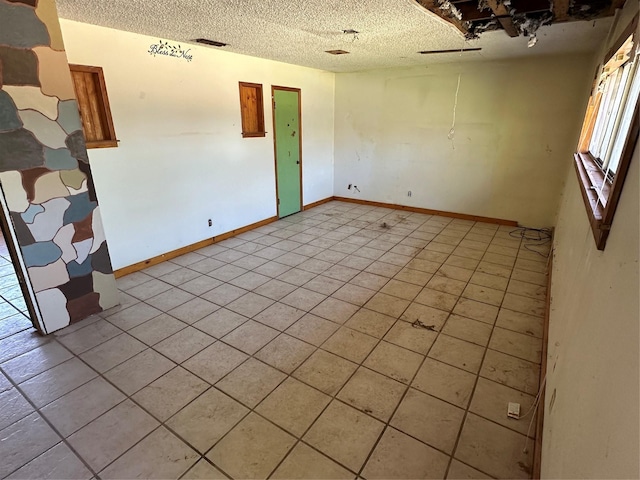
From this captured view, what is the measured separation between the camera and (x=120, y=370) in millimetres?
2334

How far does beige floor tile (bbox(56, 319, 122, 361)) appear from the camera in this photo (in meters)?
2.58

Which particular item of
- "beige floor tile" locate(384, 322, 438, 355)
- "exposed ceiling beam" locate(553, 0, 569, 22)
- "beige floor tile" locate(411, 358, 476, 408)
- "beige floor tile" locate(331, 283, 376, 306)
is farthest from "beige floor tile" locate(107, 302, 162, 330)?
"exposed ceiling beam" locate(553, 0, 569, 22)

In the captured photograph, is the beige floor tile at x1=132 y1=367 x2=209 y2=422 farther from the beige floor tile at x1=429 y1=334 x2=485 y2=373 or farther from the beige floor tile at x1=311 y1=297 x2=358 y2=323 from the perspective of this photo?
the beige floor tile at x1=429 y1=334 x2=485 y2=373

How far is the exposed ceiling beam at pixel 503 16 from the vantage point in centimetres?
232

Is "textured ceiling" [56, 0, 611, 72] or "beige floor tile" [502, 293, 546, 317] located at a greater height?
"textured ceiling" [56, 0, 611, 72]

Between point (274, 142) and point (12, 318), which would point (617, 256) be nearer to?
point (12, 318)

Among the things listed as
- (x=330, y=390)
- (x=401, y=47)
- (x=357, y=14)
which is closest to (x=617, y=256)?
(x=330, y=390)

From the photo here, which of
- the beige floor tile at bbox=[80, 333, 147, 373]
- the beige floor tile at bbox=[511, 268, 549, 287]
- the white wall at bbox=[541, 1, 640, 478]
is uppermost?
the white wall at bbox=[541, 1, 640, 478]

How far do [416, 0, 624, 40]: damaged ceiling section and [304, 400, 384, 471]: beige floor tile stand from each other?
2.69 m

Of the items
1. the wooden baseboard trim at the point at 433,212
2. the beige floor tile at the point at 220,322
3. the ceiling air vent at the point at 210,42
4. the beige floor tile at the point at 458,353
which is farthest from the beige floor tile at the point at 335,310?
the wooden baseboard trim at the point at 433,212

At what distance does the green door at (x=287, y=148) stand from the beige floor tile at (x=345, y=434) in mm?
4070

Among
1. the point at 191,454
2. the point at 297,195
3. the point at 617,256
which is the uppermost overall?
the point at 617,256

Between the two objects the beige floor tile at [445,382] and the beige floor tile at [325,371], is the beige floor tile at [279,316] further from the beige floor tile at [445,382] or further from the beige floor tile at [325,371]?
the beige floor tile at [445,382]

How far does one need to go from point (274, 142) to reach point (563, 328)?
4422 mm
